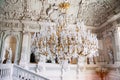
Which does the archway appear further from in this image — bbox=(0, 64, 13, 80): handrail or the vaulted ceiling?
the vaulted ceiling

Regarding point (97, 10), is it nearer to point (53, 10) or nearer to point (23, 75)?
point (53, 10)

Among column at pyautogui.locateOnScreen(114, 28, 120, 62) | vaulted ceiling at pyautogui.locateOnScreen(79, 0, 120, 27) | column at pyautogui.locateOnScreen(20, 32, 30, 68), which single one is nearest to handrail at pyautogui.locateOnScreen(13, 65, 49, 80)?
column at pyautogui.locateOnScreen(20, 32, 30, 68)

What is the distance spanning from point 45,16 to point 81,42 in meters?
5.03

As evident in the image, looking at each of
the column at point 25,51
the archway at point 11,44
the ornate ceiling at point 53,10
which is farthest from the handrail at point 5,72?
the ornate ceiling at point 53,10

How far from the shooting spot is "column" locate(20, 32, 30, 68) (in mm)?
7516

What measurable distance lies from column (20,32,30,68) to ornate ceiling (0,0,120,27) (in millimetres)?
1210

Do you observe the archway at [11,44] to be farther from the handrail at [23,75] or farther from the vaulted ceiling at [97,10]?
the vaulted ceiling at [97,10]

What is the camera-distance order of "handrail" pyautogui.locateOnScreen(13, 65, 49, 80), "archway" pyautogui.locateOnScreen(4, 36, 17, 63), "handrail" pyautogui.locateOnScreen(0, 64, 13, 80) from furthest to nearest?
1. "archway" pyautogui.locateOnScreen(4, 36, 17, 63)
2. "handrail" pyautogui.locateOnScreen(13, 65, 49, 80)
3. "handrail" pyautogui.locateOnScreen(0, 64, 13, 80)

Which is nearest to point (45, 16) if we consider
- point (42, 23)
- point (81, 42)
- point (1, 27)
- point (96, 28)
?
point (42, 23)

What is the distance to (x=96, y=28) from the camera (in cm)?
889

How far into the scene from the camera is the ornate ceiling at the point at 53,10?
743cm

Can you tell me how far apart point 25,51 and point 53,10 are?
10.4 feet

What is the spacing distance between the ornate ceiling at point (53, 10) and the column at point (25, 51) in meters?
1.21

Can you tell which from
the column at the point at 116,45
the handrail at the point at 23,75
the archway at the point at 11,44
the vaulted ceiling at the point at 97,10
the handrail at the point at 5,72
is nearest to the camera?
the handrail at the point at 5,72
